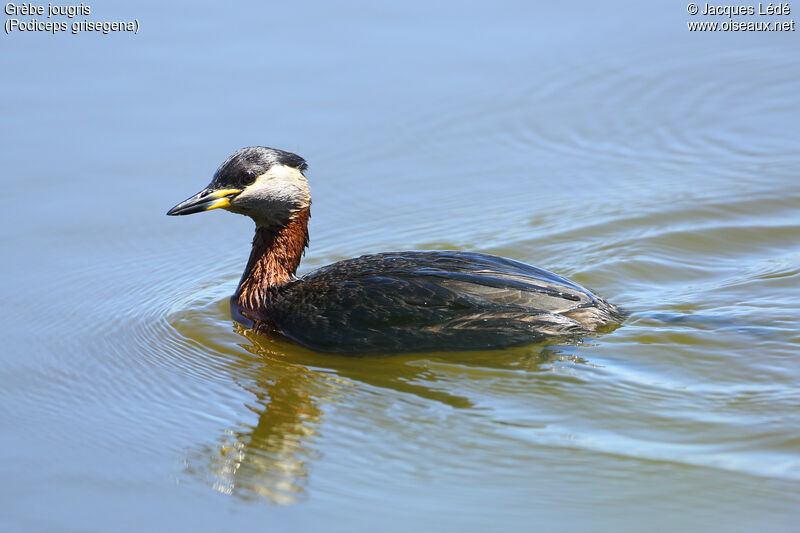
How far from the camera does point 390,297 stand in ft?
25.0

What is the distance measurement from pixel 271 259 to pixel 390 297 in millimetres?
1349

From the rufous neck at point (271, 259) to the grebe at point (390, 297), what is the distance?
0.01 metres

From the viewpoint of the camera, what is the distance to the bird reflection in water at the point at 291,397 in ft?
19.8

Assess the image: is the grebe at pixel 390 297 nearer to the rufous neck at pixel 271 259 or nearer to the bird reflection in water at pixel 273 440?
the rufous neck at pixel 271 259

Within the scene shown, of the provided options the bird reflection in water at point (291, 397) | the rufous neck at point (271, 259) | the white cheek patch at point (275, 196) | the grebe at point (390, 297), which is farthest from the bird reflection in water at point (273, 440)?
the white cheek patch at point (275, 196)

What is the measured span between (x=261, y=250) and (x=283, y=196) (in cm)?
49

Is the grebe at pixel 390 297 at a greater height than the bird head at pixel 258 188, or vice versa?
the bird head at pixel 258 188

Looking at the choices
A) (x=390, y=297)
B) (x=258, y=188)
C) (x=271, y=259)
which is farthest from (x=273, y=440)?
(x=258, y=188)

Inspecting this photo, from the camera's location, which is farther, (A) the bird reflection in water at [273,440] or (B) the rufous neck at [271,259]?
(B) the rufous neck at [271,259]

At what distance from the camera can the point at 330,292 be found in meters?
7.92

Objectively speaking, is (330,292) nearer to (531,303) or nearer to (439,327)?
(439,327)

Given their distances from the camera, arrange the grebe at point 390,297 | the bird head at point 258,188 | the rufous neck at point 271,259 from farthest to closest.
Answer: the rufous neck at point 271,259 → the bird head at point 258,188 → the grebe at point 390,297

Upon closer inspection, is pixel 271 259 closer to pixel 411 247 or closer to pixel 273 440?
pixel 411 247

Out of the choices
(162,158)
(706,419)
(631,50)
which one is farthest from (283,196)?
(631,50)
